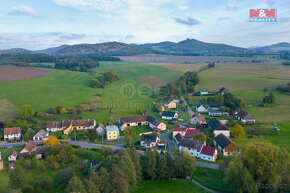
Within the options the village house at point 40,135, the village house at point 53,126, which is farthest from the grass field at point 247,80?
the village house at point 40,135

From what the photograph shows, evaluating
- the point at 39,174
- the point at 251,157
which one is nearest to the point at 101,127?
the point at 39,174

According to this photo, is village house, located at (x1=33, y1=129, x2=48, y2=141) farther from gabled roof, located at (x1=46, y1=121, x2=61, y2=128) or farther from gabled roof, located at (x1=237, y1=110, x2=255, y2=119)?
gabled roof, located at (x1=237, y1=110, x2=255, y2=119)

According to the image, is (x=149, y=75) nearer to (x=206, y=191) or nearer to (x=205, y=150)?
(x=205, y=150)

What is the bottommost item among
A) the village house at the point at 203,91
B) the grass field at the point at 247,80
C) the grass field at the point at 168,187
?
the grass field at the point at 168,187

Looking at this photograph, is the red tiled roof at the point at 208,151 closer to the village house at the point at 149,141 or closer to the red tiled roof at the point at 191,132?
the red tiled roof at the point at 191,132

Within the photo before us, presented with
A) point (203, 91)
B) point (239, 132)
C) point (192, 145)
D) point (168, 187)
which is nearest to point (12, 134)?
point (168, 187)

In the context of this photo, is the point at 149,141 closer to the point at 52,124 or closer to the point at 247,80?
the point at 52,124
